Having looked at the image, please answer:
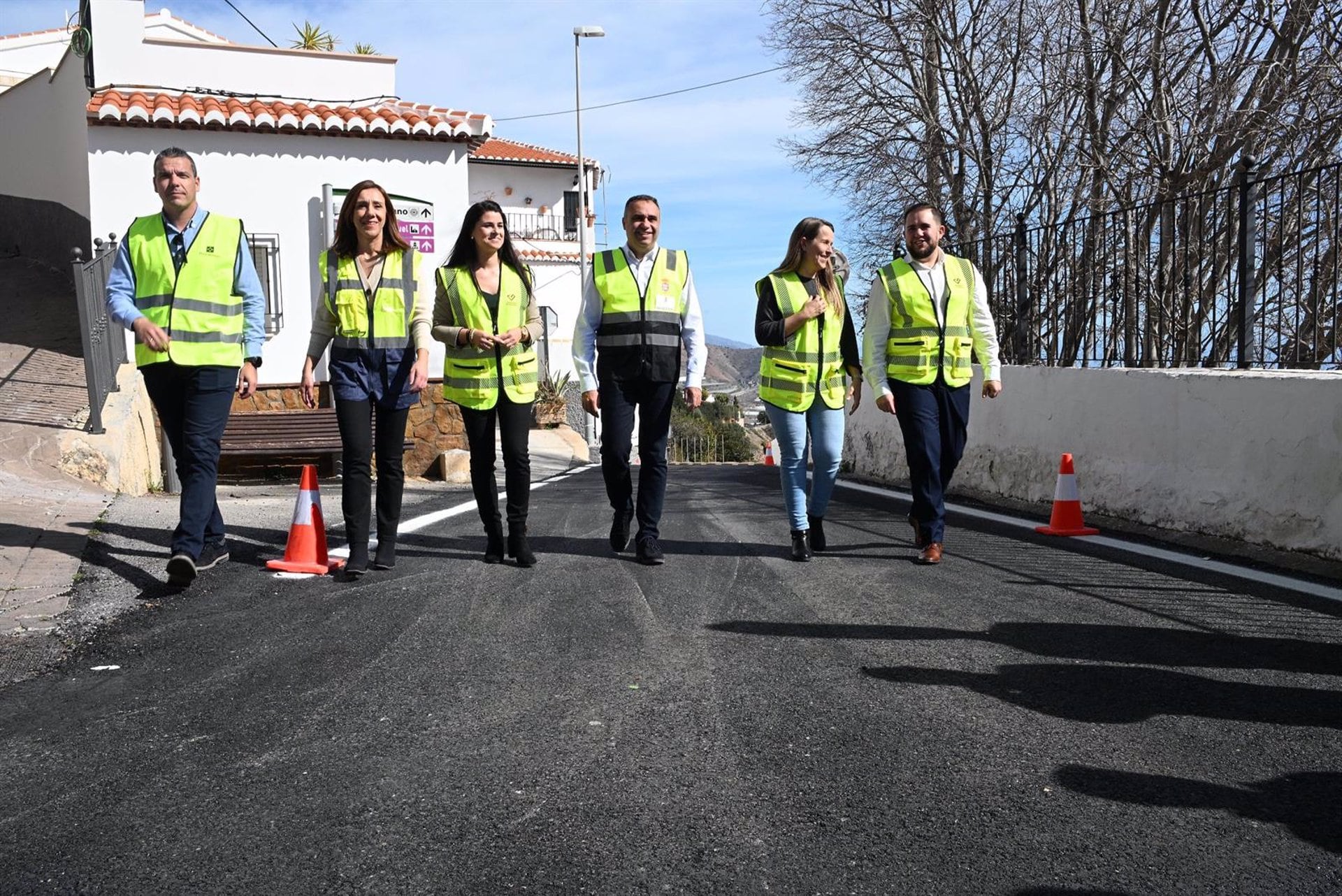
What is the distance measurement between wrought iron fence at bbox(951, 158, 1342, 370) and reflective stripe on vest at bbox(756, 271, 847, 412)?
2738 millimetres

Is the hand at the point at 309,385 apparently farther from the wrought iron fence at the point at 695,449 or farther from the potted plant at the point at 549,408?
the wrought iron fence at the point at 695,449

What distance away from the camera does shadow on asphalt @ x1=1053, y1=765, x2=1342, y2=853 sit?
111 inches

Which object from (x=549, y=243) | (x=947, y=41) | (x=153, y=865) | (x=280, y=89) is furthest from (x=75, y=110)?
(x=549, y=243)

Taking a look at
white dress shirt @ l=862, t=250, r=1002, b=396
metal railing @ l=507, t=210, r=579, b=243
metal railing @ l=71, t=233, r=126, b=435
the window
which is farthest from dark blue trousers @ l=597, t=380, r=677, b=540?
metal railing @ l=507, t=210, r=579, b=243

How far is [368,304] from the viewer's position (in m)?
5.90

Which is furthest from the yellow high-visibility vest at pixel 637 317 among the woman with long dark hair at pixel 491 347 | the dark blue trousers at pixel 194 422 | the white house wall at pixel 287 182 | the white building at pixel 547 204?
the white building at pixel 547 204

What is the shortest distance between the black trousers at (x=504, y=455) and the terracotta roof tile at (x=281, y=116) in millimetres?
10460

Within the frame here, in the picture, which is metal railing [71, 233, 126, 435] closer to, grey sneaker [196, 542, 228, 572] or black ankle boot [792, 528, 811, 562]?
grey sneaker [196, 542, 228, 572]

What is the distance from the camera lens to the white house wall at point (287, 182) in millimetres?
14938

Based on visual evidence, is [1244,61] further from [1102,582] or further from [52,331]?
[52,331]

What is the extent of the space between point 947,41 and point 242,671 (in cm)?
1891

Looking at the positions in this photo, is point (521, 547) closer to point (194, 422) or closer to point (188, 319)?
point (194, 422)

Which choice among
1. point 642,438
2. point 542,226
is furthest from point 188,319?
point 542,226

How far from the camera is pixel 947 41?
66.6ft
